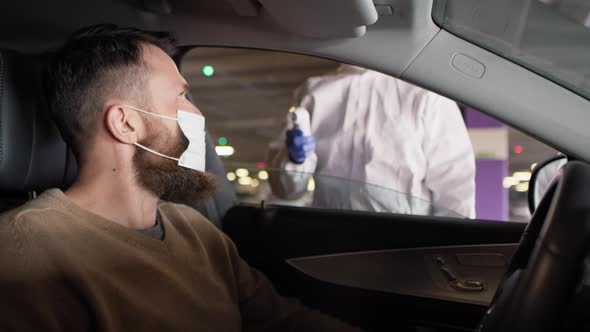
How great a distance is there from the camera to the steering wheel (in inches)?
24.7

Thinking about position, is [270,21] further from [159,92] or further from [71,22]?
[71,22]

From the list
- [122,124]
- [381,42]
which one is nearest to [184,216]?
[122,124]

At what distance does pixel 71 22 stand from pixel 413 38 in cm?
95

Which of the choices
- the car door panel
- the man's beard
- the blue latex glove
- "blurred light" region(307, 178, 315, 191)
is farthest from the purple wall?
the man's beard

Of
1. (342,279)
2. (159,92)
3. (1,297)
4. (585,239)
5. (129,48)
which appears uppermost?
(129,48)

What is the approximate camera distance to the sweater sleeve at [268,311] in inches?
47.8

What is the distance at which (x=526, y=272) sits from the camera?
0.67 metres

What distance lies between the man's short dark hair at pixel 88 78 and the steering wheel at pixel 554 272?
37.1 inches

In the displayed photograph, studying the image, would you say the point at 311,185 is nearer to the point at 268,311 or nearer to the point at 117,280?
the point at 268,311

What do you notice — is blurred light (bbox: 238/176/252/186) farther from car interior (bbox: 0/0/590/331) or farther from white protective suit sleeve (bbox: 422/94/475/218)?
white protective suit sleeve (bbox: 422/94/475/218)

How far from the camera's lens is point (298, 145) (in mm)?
1860

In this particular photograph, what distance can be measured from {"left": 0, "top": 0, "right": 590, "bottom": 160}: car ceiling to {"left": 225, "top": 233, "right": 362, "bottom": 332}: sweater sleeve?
600 millimetres

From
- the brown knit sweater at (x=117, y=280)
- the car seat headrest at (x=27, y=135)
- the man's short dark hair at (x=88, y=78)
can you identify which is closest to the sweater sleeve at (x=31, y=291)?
the brown knit sweater at (x=117, y=280)

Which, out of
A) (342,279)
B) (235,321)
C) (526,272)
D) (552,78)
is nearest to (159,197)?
(235,321)
